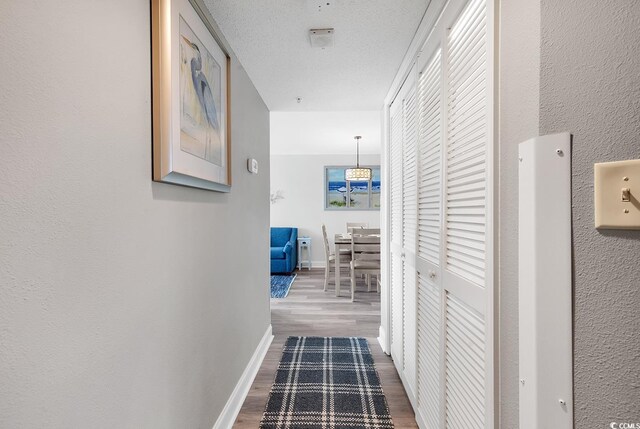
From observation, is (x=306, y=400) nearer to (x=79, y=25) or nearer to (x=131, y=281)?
(x=131, y=281)

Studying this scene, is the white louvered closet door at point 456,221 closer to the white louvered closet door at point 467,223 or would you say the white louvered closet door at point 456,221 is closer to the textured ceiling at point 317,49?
the white louvered closet door at point 467,223

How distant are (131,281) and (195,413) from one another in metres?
0.79

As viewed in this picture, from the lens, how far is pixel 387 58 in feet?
6.57

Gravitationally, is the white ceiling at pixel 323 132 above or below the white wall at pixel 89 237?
above

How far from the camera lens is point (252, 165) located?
2.36m

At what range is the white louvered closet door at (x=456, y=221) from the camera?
39.2 inches

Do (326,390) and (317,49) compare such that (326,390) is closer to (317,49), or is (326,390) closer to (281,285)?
(317,49)

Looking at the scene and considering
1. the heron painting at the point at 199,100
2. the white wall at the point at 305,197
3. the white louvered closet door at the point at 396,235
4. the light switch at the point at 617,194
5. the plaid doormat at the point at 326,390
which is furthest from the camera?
Answer: the white wall at the point at 305,197

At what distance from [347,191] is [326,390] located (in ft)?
16.9

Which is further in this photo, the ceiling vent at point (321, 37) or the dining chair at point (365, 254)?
the dining chair at point (365, 254)

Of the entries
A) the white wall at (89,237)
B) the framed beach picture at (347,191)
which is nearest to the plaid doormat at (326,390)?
the white wall at (89,237)

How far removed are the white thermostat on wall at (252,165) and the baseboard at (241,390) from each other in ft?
4.62

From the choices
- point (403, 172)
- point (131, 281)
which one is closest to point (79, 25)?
A: point (131, 281)

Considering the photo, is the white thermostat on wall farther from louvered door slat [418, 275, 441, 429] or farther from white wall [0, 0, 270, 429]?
louvered door slat [418, 275, 441, 429]
